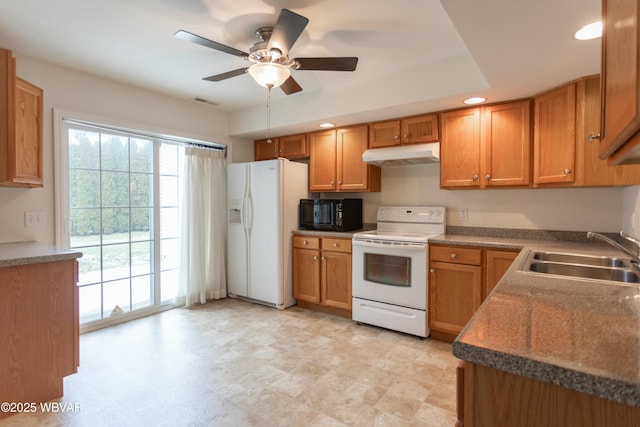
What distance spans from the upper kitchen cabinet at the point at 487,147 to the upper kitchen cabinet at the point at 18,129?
324 centimetres

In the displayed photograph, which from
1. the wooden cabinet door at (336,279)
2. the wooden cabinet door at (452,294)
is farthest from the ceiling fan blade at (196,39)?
the wooden cabinet door at (452,294)

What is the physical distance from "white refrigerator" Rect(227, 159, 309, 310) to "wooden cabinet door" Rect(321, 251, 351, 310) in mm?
482

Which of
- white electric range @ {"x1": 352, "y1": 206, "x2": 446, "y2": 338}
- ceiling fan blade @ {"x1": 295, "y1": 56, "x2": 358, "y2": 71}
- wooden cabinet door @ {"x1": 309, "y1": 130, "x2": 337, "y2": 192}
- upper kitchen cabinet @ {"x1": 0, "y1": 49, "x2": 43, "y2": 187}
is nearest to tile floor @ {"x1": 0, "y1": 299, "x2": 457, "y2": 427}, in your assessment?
white electric range @ {"x1": 352, "y1": 206, "x2": 446, "y2": 338}

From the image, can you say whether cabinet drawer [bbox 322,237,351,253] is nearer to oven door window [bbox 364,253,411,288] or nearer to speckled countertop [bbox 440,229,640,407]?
oven door window [bbox 364,253,411,288]

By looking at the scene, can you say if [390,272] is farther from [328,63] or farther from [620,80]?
[620,80]

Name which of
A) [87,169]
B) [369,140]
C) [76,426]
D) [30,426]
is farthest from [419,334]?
[87,169]

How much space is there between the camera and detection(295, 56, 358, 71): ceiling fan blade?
81.3 inches

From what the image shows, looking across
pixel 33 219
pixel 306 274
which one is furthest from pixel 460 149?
pixel 33 219

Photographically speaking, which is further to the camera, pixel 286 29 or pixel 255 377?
pixel 255 377

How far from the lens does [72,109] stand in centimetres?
290

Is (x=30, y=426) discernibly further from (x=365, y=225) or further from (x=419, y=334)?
(x=365, y=225)

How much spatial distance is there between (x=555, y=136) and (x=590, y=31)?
3.25 ft

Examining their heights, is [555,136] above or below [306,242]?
above

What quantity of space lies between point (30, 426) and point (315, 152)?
3232 mm
